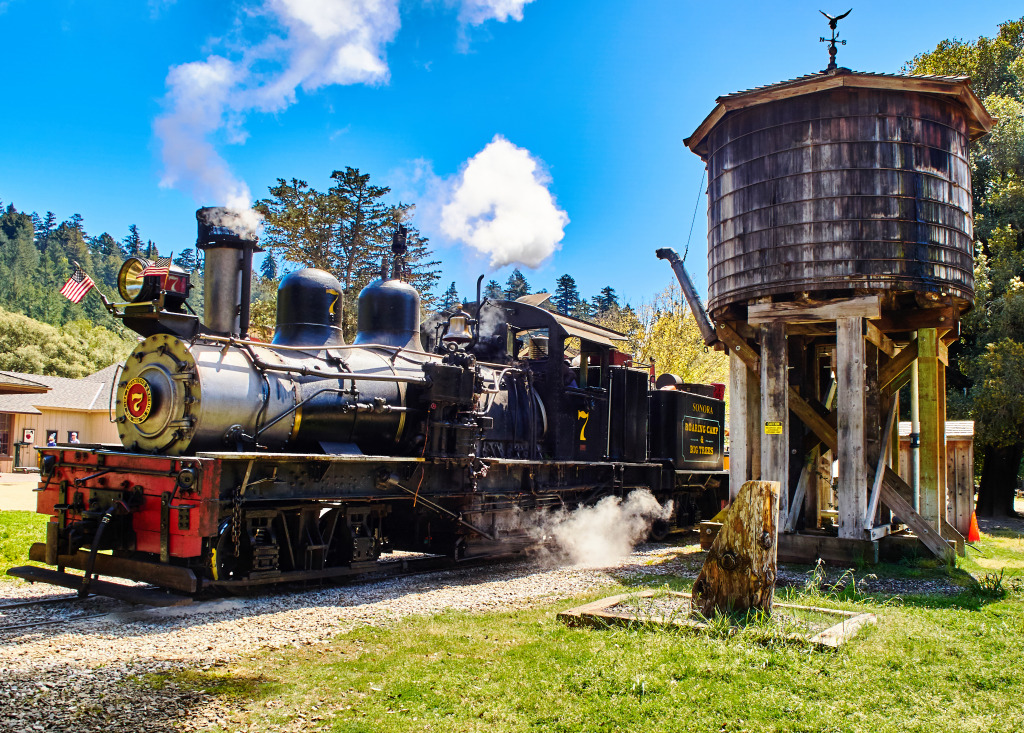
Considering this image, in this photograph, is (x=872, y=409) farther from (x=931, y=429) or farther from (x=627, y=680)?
(x=627, y=680)

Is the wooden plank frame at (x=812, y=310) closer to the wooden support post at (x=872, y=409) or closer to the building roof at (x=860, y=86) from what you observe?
the wooden support post at (x=872, y=409)

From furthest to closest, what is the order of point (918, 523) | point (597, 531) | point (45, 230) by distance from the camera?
1. point (45, 230)
2. point (597, 531)
3. point (918, 523)

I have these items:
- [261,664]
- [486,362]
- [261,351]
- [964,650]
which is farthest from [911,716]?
[486,362]

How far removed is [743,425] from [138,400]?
8.73 metres

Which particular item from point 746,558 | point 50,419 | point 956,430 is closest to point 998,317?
point 956,430

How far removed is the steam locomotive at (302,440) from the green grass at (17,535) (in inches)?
83.0

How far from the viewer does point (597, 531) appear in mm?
12383

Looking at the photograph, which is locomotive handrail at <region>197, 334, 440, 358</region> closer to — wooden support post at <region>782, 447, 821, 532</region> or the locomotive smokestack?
the locomotive smokestack

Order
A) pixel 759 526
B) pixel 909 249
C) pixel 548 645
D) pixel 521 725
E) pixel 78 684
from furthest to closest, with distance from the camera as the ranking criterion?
pixel 909 249
pixel 759 526
pixel 548 645
pixel 78 684
pixel 521 725

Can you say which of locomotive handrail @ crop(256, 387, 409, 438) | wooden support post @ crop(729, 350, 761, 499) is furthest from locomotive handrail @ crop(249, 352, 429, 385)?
wooden support post @ crop(729, 350, 761, 499)

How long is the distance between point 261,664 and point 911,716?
419cm

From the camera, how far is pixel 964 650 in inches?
230

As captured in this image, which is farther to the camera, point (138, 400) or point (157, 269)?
point (138, 400)

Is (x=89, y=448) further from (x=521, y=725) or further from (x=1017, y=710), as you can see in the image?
(x=1017, y=710)
